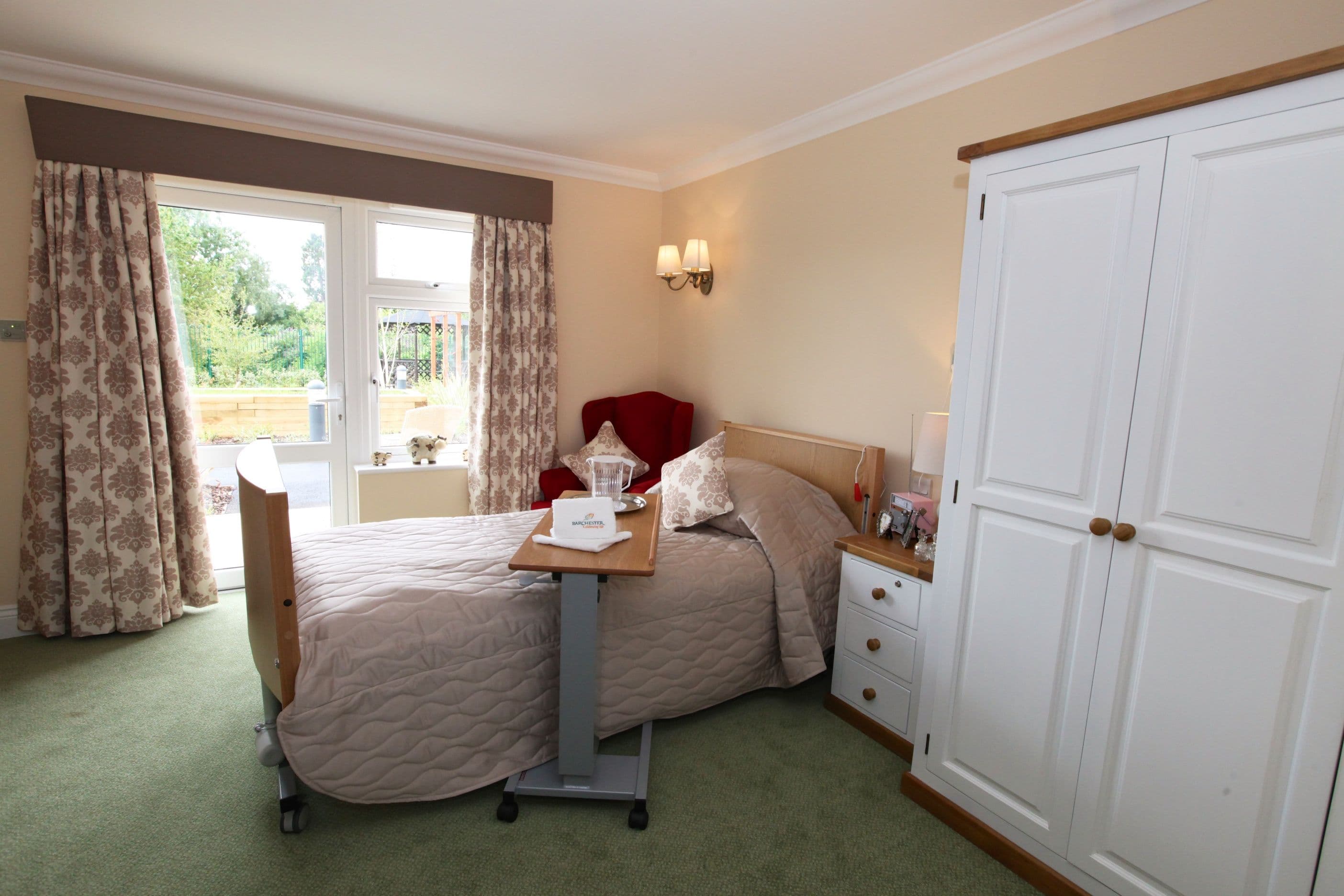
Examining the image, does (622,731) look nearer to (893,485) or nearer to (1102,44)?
(893,485)

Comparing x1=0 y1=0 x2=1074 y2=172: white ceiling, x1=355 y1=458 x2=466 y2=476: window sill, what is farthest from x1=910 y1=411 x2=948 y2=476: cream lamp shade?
x1=355 y1=458 x2=466 y2=476: window sill

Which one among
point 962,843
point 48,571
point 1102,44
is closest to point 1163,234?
point 1102,44

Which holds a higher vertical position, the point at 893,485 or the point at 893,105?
the point at 893,105

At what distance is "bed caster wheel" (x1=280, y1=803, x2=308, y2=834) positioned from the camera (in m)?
1.90

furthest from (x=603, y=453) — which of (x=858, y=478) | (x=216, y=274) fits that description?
(x=216, y=274)

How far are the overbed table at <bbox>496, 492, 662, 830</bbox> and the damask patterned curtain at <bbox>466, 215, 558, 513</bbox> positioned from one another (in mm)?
2022

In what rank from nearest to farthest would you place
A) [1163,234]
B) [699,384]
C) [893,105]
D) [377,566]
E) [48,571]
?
[1163,234]
[377,566]
[893,105]
[48,571]
[699,384]

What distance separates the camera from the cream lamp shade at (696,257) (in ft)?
12.7

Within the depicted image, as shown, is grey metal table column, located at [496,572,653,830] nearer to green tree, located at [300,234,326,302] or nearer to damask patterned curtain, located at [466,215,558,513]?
damask patterned curtain, located at [466,215,558,513]

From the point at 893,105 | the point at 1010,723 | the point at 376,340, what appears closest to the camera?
the point at 1010,723

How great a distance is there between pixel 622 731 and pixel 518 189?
10.0ft

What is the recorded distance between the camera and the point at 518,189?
3.92 metres

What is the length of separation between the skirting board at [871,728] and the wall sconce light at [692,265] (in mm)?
2430

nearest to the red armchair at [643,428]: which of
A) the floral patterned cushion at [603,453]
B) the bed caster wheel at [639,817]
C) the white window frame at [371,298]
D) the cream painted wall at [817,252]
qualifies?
the floral patterned cushion at [603,453]
